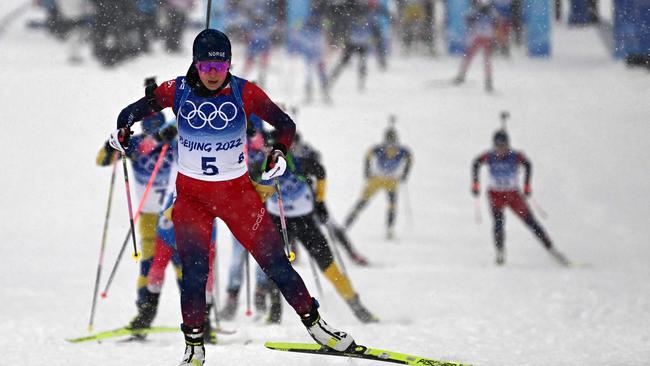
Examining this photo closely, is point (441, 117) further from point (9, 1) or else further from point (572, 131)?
point (9, 1)

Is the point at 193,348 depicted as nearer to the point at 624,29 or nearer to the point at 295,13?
Result: the point at 295,13

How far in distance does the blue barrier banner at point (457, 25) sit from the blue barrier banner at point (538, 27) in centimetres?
150

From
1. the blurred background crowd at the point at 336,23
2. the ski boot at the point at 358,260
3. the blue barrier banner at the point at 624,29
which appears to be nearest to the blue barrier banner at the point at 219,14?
the blurred background crowd at the point at 336,23

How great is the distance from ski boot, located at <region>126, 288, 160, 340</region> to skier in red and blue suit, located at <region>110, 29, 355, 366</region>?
1.79m

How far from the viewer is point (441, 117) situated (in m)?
18.1

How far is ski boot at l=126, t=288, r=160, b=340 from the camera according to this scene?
256 inches

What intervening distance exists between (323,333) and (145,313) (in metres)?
2.05

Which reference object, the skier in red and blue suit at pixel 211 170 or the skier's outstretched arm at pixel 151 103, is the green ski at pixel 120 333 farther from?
the skier's outstretched arm at pixel 151 103

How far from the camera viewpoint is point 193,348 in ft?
15.5

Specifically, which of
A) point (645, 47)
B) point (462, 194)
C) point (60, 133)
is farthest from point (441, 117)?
point (60, 133)

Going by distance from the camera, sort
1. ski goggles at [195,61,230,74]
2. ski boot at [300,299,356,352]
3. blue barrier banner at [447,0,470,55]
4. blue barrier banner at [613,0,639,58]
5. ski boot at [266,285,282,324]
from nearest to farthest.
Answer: ski goggles at [195,61,230,74] < ski boot at [300,299,356,352] < ski boot at [266,285,282,324] < blue barrier banner at [613,0,639,58] < blue barrier banner at [447,0,470,55]

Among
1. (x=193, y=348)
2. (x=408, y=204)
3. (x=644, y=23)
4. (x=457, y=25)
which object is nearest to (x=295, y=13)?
(x=457, y=25)

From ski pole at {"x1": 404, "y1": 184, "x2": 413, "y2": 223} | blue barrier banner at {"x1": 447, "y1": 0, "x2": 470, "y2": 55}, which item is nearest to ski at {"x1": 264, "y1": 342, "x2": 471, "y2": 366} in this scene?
ski pole at {"x1": 404, "y1": 184, "x2": 413, "y2": 223}

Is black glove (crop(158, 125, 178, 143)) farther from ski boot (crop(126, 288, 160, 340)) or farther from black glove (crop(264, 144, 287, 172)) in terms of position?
black glove (crop(264, 144, 287, 172))
